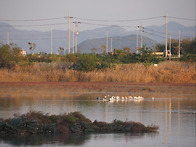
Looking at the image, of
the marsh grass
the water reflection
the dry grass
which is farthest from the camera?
the dry grass

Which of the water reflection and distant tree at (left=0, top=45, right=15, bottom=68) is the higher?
distant tree at (left=0, top=45, right=15, bottom=68)

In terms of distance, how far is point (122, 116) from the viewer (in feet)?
51.0

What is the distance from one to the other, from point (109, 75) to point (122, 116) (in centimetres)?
1775

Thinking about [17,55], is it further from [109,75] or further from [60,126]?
[60,126]

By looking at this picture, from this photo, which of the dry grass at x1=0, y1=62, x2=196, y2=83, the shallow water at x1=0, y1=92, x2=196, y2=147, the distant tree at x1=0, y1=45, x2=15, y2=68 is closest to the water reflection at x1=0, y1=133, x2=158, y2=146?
the shallow water at x1=0, y1=92, x2=196, y2=147

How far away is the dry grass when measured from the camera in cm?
3291

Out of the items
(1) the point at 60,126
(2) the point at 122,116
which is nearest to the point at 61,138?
(1) the point at 60,126

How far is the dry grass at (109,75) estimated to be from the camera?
1296 inches

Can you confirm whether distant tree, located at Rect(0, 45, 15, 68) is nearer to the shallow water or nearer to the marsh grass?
the shallow water

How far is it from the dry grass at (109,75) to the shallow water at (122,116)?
11.2 metres

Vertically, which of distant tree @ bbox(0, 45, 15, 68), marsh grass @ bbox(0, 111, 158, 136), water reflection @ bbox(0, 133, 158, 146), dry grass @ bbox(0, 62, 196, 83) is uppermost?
distant tree @ bbox(0, 45, 15, 68)

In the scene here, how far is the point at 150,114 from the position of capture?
1628 centimetres

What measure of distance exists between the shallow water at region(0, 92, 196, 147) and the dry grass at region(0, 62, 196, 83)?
11.2 metres

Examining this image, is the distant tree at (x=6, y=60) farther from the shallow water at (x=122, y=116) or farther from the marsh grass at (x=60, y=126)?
the marsh grass at (x=60, y=126)
